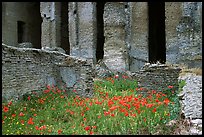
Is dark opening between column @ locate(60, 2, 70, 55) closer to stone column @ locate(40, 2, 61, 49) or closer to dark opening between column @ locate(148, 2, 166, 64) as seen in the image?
stone column @ locate(40, 2, 61, 49)

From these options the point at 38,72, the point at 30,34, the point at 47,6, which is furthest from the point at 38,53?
the point at 30,34

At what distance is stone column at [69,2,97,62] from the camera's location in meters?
17.7

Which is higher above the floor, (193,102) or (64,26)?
(64,26)

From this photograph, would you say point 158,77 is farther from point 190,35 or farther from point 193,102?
point 190,35

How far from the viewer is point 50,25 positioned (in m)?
20.2

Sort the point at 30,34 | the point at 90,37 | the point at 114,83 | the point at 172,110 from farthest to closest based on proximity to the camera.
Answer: the point at 30,34 < the point at 90,37 < the point at 114,83 < the point at 172,110

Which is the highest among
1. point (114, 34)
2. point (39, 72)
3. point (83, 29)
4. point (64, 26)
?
point (64, 26)

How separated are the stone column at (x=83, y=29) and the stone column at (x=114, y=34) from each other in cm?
180

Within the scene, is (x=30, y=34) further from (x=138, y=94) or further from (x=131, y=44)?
(x=138, y=94)

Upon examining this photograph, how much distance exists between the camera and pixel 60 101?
833 cm

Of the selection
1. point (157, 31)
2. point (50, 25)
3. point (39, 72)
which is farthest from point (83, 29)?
point (39, 72)

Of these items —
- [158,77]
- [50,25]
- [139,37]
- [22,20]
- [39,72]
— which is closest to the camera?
[39,72]

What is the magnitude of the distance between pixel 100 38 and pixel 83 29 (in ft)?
12.5

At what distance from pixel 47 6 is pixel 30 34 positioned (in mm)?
4794
